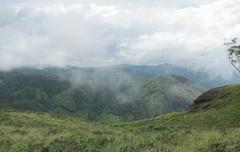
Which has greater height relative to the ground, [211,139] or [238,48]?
[238,48]

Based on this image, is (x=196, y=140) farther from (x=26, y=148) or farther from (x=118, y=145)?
(x=26, y=148)

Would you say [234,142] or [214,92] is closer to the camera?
[234,142]

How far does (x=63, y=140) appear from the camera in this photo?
21.6 m

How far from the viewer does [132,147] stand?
60.4 feet

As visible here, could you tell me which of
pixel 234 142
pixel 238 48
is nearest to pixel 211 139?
pixel 234 142

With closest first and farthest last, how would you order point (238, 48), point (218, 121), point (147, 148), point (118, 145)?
point (147, 148) < point (118, 145) < point (218, 121) < point (238, 48)

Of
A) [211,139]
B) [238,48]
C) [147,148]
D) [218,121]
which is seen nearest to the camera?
[147,148]

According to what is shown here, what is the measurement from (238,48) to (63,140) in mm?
102840

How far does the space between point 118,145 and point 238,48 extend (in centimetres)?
10406

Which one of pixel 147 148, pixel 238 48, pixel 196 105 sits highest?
pixel 238 48

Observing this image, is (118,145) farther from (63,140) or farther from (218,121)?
(218,121)

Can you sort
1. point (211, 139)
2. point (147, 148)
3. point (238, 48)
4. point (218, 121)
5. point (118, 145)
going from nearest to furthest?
point (147, 148) < point (118, 145) < point (211, 139) < point (218, 121) < point (238, 48)

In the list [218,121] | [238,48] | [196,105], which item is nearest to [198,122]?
[218,121]

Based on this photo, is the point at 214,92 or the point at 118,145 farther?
the point at 214,92
